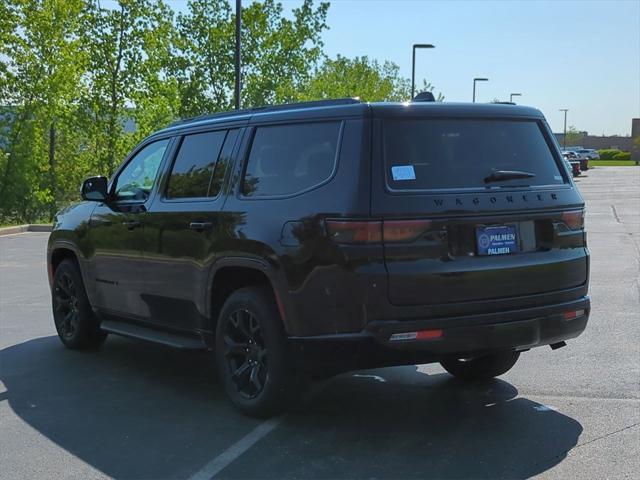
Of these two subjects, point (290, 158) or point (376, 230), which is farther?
Result: point (290, 158)

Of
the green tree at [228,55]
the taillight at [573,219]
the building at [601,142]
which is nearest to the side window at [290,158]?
the taillight at [573,219]

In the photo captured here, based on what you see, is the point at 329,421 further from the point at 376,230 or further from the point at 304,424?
the point at 376,230

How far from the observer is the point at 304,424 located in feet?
16.1

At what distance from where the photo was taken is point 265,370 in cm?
491

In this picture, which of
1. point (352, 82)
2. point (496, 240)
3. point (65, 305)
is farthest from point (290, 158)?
point (352, 82)

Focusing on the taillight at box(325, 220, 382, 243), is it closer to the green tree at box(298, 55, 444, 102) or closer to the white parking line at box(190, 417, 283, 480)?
the white parking line at box(190, 417, 283, 480)

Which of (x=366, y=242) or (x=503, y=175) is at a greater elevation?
(x=503, y=175)

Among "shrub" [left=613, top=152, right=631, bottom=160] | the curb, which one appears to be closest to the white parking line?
the curb

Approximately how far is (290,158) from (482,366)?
221 centimetres

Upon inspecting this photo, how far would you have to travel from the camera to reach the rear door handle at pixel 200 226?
5254 millimetres

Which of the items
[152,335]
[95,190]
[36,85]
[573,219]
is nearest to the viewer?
[573,219]

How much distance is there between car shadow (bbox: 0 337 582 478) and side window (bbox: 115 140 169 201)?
1.45 metres

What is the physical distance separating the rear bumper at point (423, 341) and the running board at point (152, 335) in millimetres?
1248

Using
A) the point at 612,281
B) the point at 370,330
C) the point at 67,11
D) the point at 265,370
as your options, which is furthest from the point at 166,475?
the point at 67,11
